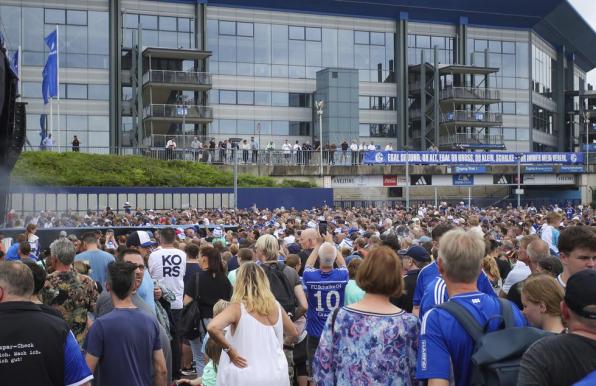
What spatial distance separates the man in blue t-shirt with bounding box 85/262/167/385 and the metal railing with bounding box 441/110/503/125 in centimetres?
6194

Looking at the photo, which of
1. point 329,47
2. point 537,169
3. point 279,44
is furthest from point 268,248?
point 329,47

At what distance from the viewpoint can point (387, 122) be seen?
220 ft

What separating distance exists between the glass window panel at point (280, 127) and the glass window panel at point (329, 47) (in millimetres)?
5997

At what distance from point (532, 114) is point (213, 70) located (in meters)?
31.4

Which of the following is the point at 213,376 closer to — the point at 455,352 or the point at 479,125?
the point at 455,352

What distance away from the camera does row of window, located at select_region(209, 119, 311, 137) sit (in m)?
61.2

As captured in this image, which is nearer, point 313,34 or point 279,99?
point 279,99

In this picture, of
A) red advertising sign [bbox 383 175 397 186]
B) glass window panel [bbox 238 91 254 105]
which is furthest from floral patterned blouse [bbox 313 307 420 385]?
glass window panel [bbox 238 91 254 105]

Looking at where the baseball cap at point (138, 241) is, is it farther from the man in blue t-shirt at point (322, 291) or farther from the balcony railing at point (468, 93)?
the balcony railing at point (468, 93)

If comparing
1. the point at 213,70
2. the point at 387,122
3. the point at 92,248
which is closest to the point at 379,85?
the point at 387,122

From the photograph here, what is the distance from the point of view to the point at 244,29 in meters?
61.9

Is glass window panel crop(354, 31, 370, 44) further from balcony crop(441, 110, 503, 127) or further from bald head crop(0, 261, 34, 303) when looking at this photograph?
bald head crop(0, 261, 34, 303)

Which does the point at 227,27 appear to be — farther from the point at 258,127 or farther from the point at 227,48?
the point at 258,127

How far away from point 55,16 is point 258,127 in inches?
672
